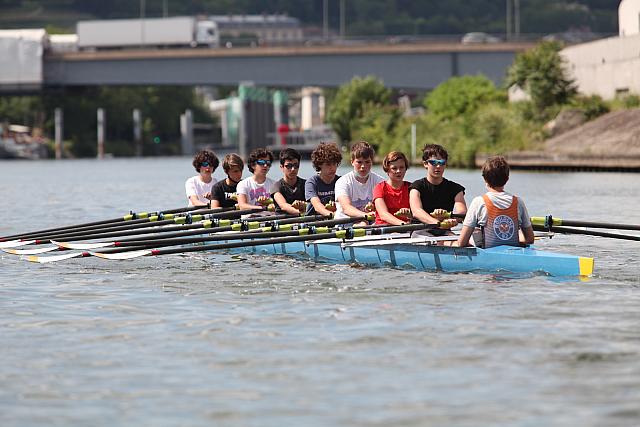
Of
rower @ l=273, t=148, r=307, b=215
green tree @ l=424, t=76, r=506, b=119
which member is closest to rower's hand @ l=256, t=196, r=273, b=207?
rower @ l=273, t=148, r=307, b=215

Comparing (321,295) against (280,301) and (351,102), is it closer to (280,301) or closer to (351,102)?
(280,301)

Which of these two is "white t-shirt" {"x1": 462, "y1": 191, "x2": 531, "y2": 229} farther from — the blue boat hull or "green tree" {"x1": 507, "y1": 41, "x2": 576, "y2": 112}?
"green tree" {"x1": 507, "y1": 41, "x2": 576, "y2": 112}

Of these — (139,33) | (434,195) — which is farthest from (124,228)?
(139,33)

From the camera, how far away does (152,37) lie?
111 metres

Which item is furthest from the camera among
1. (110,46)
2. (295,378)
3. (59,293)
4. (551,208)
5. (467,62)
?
(110,46)

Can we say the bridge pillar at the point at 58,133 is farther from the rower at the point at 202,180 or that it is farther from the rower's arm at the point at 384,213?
the rower's arm at the point at 384,213

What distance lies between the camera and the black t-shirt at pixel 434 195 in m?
16.1

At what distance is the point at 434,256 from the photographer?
15977 millimetres

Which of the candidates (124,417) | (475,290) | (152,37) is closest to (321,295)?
(475,290)

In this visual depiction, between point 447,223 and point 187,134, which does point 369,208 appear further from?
point 187,134

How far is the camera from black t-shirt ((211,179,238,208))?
2109 cm

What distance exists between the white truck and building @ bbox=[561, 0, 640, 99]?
48.4 meters

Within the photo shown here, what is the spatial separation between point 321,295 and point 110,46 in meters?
99.2

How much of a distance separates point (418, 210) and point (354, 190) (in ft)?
6.07
